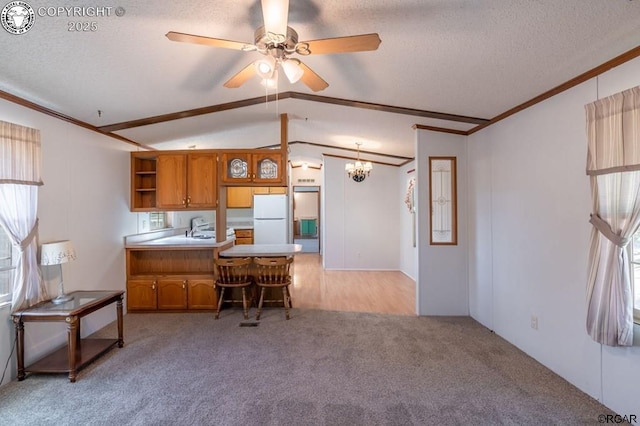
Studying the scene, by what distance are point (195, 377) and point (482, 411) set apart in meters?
2.21

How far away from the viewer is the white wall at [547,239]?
2.14 m

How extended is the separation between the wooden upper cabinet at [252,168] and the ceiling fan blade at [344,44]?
2.55 meters

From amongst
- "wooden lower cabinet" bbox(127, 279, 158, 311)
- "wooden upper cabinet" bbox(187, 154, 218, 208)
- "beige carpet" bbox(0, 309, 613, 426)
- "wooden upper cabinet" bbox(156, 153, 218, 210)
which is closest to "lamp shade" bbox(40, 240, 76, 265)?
"beige carpet" bbox(0, 309, 613, 426)

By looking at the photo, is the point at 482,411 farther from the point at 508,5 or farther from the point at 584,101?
the point at 508,5

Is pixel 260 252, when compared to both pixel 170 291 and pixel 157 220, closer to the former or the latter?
pixel 170 291

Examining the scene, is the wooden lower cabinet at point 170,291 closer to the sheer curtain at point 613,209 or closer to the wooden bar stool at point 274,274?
the wooden bar stool at point 274,274

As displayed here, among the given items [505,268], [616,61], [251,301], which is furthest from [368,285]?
[616,61]

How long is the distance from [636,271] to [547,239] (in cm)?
67

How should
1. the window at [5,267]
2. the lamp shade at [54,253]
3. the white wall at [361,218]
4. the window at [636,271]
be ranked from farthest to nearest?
the white wall at [361,218], the lamp shade at [54,253], the window at [5,267], the window at [636,271]

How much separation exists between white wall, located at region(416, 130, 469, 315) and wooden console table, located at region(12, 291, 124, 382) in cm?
356

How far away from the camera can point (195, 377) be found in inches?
100

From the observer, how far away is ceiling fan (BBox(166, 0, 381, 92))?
60.9 inches

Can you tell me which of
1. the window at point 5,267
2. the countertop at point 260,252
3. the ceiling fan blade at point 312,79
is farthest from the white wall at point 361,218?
the window at point 5,267

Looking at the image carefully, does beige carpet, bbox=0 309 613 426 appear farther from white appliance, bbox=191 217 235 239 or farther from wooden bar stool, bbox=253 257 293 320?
white appliance, bbox=191 217 235 239
